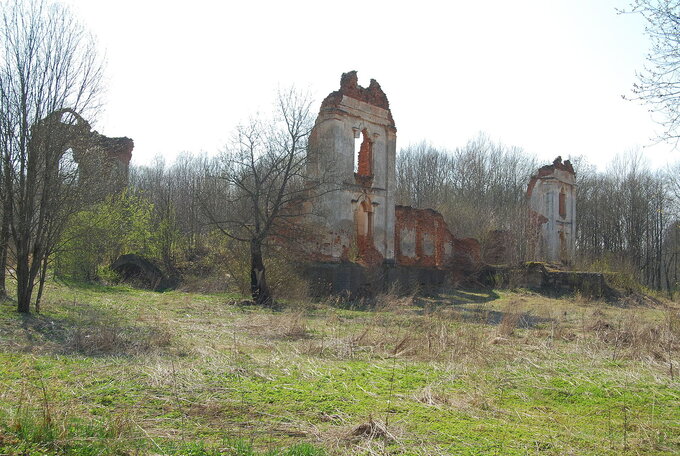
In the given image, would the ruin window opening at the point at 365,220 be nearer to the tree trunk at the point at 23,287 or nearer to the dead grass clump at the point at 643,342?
the dead grass clump at the point at 643,342

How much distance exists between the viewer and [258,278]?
1606cm

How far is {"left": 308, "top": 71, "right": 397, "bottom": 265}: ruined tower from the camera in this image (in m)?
20.2

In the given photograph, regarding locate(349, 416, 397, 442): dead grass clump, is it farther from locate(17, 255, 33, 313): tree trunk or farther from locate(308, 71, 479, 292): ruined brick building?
locate(308, 71, 479, 292): ruined brick building

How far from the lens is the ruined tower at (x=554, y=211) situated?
3341 centimetres

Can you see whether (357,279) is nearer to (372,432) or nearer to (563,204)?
(372,432)

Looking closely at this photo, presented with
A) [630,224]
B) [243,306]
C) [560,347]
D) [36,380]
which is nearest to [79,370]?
[36,380]

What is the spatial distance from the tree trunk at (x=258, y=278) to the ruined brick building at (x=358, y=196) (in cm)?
316

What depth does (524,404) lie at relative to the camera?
16.6ft

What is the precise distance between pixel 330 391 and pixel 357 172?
1758 centimetres

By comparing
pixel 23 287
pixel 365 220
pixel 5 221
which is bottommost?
pixel 23 287

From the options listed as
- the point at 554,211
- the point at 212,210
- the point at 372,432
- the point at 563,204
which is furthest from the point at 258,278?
the point at 563,204

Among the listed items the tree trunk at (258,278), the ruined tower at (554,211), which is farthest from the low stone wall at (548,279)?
the tree trunk at (258,278)

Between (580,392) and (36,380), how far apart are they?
16.3ft

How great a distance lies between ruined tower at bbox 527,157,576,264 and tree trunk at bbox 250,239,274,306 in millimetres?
21168
